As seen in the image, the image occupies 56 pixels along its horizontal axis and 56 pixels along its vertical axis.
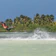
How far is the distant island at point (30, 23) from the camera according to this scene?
5261 centimetres

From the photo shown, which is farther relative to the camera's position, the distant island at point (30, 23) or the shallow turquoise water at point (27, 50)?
the distant island at point (30, 23)

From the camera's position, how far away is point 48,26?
5244 centimetres

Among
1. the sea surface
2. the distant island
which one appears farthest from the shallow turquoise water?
the distant island

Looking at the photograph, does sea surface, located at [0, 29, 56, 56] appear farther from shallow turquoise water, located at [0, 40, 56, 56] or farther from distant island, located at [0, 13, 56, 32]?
distant island, located at [0, 13, 56, 32]

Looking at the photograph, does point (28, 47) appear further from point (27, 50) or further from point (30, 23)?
point (30, 23)

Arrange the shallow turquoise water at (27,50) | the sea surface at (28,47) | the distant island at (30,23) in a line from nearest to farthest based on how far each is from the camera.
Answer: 1. the shallow turquoise water at (27,50)
2. the sea surface at (28,47)
3. the distant island at (30,23)

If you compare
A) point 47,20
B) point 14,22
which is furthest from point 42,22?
point 14,22

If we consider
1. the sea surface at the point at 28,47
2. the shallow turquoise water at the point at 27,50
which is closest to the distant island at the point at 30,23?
the sea surface at the point at 28,47

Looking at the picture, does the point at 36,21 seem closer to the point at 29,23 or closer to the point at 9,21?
the point at 29,23

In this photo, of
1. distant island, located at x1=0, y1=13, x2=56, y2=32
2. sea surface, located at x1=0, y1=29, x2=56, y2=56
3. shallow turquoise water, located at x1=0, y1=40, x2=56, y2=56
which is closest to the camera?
shallow turquoise water, located at x1=0, y1=40, x2=56, y2=56

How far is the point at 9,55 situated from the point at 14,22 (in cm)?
4694

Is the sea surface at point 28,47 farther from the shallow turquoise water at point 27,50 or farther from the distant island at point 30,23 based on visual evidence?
the distant island at point 30,23

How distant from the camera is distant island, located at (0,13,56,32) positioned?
5261 cm

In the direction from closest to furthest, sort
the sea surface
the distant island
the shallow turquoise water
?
the shallow turquoise water
the sea surface
the distant island
